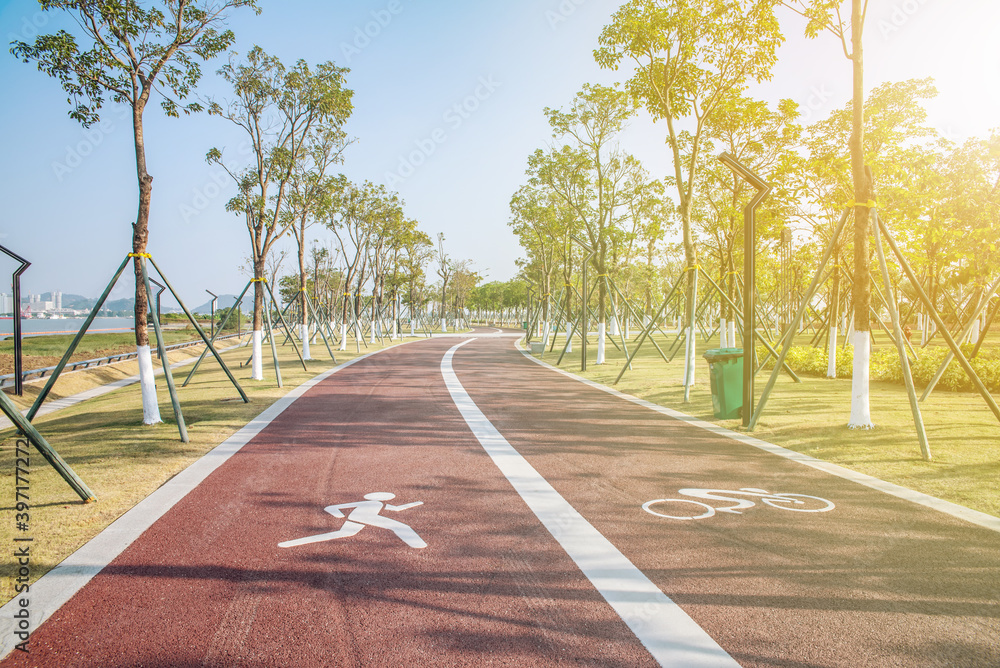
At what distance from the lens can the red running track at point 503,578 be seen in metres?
2.73

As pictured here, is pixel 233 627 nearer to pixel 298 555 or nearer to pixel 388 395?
pixel 298 555

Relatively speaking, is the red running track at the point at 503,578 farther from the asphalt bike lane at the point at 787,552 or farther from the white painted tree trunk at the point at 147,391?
the white painted tree trunk at the point at 147,391

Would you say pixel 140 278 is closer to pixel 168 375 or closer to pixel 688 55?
pixel 168 375

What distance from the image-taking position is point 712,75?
13.5 m

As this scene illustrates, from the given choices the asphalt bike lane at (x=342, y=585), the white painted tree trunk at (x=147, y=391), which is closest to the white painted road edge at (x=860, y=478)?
the asphalt bike lane at (x=342, y=585)

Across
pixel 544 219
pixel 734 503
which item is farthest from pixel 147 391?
pixel 544 219

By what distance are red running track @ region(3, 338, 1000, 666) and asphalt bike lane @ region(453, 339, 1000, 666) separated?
14 mm

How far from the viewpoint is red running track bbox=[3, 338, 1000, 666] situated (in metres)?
2.73

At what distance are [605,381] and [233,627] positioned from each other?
41.4 ft

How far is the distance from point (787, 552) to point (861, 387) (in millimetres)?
4856

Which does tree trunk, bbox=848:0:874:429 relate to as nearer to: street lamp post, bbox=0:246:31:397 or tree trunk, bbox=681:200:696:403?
tree trunk, bbox=681:200:696:403

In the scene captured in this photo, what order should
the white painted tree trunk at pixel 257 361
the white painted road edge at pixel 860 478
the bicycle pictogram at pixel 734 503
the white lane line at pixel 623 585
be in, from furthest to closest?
the white painted tree trunk at pixel 257 361 → the bicycle pictogram at pixel 734 503 → the white painted road edge at pixel 860 478 → the white lane line at pixel 623 585

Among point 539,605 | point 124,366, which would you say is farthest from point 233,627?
point 124,366

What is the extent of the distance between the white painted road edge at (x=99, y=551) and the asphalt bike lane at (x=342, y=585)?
79 millimetres
